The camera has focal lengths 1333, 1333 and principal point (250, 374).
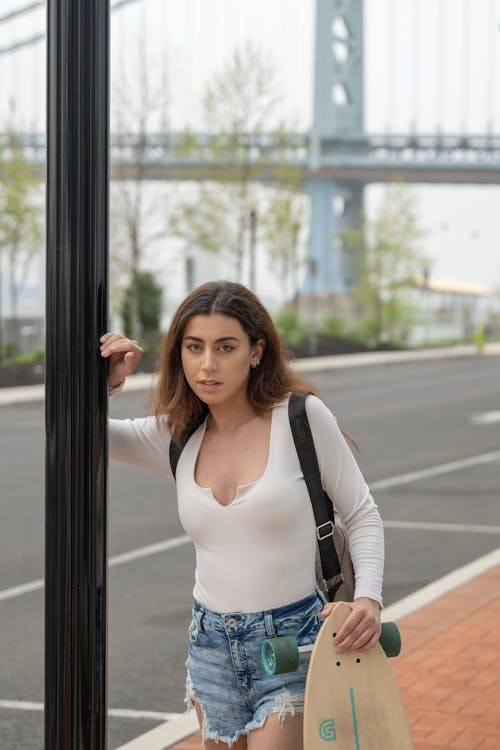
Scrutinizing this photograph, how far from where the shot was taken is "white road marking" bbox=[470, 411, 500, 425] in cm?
2161

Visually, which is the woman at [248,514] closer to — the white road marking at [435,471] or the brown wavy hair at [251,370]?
the brown wavy hair at [251,370]

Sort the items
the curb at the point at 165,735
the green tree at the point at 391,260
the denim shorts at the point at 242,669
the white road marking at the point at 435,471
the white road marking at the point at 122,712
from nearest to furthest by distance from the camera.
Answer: the denim shorts at the point at 242,669
the curb at the point at 165,735
the white road marking at the point at 122,712
the white road marking at the point at 435,471
the green tree at the point at 391,260

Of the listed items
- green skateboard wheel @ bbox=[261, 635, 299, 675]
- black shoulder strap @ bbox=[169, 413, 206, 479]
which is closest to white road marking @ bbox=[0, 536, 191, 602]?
black shoulder strap @ bbox=[169, 413, 206, 479]

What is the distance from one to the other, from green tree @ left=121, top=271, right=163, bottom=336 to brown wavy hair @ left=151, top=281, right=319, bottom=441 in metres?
37.3

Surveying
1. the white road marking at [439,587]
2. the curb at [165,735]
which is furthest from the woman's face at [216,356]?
the white road marking at [439,587]

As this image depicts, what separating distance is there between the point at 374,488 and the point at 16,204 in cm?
2520

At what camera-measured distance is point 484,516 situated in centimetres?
1148

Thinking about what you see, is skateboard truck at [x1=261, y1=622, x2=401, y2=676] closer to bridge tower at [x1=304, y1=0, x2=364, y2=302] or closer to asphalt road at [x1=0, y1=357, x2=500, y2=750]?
asphalt road at [x1=0, y1=357, x2=500, y2=750]

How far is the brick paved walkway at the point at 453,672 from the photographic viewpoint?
4.93 meters

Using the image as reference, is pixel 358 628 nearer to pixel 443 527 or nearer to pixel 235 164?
pixel 443 527

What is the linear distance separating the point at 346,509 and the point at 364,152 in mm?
77468

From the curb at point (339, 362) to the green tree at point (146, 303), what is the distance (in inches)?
190

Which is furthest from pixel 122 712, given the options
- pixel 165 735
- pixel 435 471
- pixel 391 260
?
pixel 391 260

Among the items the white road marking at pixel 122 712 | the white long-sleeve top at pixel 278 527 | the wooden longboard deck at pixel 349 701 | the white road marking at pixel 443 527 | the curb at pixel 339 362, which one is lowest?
the curb at pixel 339 362
